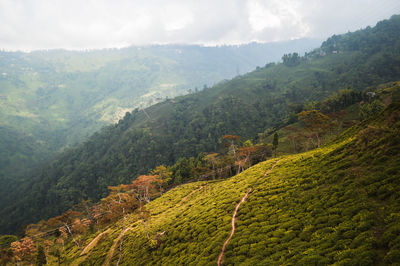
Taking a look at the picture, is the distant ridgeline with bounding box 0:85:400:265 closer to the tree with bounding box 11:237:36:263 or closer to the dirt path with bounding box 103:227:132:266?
the dirt path with bounding box 103:227:132:266

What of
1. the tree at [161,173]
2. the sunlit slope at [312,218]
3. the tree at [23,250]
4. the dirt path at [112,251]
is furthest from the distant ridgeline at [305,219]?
the tree at [161,173]

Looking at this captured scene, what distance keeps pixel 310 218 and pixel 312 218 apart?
0.31 m

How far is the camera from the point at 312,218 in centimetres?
2116

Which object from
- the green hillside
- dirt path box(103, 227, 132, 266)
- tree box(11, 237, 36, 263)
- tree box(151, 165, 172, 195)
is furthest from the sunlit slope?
tree box(151, 165, 172, 195)

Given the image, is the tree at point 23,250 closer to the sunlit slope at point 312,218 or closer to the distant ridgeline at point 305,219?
the distant ridgeline at point 305,219

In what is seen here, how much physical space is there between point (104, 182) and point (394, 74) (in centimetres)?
28970

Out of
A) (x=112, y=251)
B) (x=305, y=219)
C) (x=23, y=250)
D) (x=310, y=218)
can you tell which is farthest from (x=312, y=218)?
(x=23, y=250)

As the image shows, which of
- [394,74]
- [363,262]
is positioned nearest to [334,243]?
[363,262]

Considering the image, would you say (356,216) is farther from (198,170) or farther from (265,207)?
(198,170)

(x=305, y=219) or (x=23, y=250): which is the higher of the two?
(x=305, y=219)

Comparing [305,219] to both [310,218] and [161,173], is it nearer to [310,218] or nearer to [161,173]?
[310,218]

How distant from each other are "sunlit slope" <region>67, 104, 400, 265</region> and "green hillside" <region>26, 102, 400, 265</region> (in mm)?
68

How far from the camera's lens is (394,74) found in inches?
7682

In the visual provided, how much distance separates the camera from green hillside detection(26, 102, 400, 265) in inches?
→ 637
